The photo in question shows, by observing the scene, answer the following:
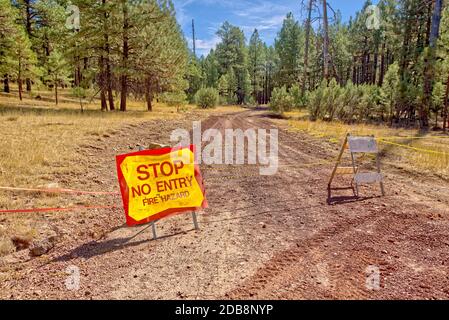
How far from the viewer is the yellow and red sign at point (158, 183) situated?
4.84 m

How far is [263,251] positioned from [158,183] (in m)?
2.14

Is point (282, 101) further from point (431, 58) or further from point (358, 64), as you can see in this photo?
point (358, 64)

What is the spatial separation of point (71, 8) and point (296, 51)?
41727 mm

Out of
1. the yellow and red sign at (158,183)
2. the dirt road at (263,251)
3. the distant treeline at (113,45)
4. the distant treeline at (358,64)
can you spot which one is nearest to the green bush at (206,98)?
the distant treeline at (358,64)

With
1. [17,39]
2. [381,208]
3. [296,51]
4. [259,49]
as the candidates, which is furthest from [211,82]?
[381,208]

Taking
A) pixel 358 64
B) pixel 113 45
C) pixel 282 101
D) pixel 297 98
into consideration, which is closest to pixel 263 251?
pixel 113 45

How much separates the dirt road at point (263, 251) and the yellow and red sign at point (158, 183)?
14.1 inches

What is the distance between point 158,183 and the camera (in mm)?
5059

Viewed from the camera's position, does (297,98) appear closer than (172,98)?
No

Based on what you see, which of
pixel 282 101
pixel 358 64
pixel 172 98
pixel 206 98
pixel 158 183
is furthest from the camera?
pixel 358 64

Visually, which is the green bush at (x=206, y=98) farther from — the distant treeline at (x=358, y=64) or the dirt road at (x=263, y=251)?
the dirt road at (x=263, y=251)

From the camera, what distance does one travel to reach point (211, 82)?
218ft

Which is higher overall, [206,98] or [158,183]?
[206,98]

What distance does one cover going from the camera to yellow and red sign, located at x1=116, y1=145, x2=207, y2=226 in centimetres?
484
